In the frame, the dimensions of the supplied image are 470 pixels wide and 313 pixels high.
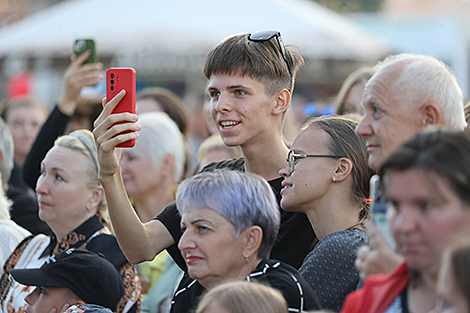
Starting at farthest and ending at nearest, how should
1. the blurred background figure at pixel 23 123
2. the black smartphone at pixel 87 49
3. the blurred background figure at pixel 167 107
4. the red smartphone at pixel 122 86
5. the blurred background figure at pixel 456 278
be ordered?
the blurred background figure at pixel 23 123
the blurred background figure at pixel 167 107
the black smartphone at pixel 87 49
the red smartphone at pixel 122 86
the blurred background figure at pixel 456 278

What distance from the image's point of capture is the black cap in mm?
2932

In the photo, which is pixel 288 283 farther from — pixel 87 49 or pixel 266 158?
pixel 87 49

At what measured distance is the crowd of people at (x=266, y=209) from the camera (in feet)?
5.30

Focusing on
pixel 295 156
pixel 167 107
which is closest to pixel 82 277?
pixel 295 156

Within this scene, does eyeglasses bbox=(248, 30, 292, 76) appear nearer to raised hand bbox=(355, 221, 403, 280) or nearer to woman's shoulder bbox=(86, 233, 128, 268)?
woman's shoulder bbox=(86, 233, 128, 268)

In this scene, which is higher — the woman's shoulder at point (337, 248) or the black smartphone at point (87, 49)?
the black smartphone at point (87, 49)

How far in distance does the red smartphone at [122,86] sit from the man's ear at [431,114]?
51.1 inches

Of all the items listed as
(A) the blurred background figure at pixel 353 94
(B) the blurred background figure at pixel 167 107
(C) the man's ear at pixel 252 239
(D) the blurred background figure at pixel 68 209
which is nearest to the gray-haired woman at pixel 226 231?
(C) the man's ear at pixel 252 239


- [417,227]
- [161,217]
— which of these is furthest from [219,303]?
[161,217]

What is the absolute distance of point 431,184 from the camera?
61.1 inches

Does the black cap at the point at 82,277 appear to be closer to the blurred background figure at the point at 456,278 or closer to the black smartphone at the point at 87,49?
the blurred background figure at the point at 456,278

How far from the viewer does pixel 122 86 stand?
9.39 ft

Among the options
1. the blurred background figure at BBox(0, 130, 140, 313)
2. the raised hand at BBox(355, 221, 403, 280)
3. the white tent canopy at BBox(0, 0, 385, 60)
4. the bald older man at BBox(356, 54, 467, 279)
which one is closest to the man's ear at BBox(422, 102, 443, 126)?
the bald older man at BBox(356, 54, 467, 279)

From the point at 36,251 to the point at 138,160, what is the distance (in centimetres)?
122
